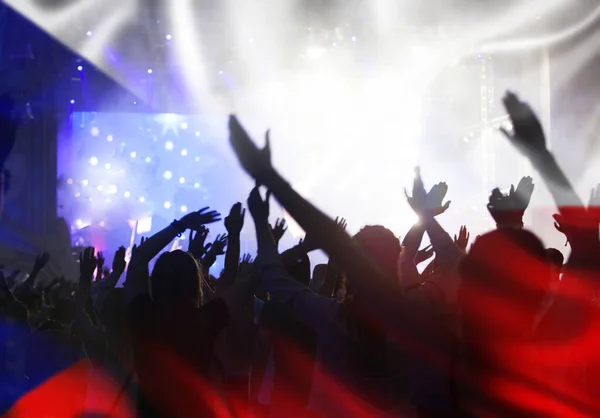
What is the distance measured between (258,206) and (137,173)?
1243 centimetres

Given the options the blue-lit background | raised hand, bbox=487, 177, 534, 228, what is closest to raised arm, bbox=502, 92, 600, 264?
raised hand, bbox=487, 177, 534, 228

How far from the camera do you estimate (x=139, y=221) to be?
45.0 feet

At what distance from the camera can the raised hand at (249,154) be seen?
60.2 inches

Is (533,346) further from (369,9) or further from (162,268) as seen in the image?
(369,9)

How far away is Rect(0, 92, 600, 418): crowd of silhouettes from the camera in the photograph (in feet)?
4.91

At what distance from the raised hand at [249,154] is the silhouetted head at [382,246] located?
360 millimetres

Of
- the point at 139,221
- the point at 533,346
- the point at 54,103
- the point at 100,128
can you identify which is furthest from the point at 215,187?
the point at 533,346

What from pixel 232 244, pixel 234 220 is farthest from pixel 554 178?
pixel 232 244

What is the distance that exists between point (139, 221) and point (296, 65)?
14.7 feet

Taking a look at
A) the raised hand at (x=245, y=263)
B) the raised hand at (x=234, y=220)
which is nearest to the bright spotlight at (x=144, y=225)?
the raised hand at (x=245, y=263)

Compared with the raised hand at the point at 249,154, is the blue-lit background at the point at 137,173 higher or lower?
higher

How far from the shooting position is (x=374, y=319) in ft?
5.21

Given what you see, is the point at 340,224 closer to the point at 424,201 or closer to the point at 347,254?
the point at 347,254

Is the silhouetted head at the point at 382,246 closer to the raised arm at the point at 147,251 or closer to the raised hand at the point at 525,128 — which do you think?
the raised hand at the point at 525,128
